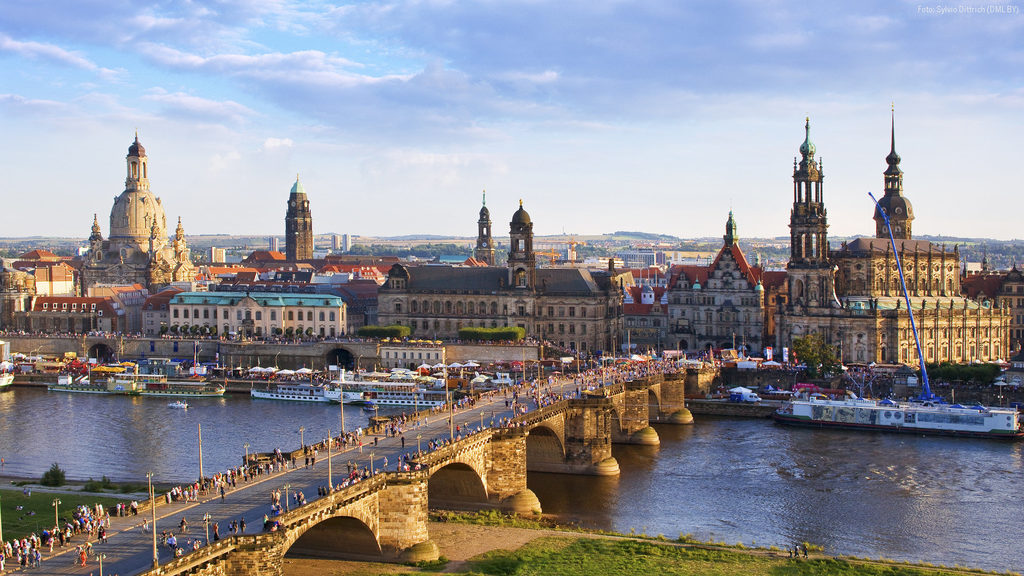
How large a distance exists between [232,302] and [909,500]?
85.9 metres

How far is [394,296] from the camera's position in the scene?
133750 mm

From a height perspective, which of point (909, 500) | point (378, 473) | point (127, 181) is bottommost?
point (909, 500)

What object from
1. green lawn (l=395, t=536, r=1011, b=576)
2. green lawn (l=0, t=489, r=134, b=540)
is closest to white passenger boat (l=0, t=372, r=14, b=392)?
green lawn (l=0, t=489, r=134, b=540)

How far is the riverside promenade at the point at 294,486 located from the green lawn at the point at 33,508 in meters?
7.63

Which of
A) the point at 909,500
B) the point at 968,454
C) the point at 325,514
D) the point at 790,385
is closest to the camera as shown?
the point at 325,514

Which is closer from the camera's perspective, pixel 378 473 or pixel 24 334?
pixel 378 473

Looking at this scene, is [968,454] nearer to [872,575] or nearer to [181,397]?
[872,575]

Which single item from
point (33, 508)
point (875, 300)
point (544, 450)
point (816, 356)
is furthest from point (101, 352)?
point (33, 508)

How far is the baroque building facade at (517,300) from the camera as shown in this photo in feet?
419

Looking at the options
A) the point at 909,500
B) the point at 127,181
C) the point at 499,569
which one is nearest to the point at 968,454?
the point at 909,500

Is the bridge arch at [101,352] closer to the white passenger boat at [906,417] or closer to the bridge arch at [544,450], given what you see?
the bridge arch at [544,450]

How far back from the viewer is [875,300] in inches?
4515

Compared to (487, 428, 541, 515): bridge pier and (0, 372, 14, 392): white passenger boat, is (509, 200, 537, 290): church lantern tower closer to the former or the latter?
(0, 372, 14, 392): white passenger boat

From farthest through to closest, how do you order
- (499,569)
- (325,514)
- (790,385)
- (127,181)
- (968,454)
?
(127,181), (790,385), (968,454), (499,569), (325,514)
